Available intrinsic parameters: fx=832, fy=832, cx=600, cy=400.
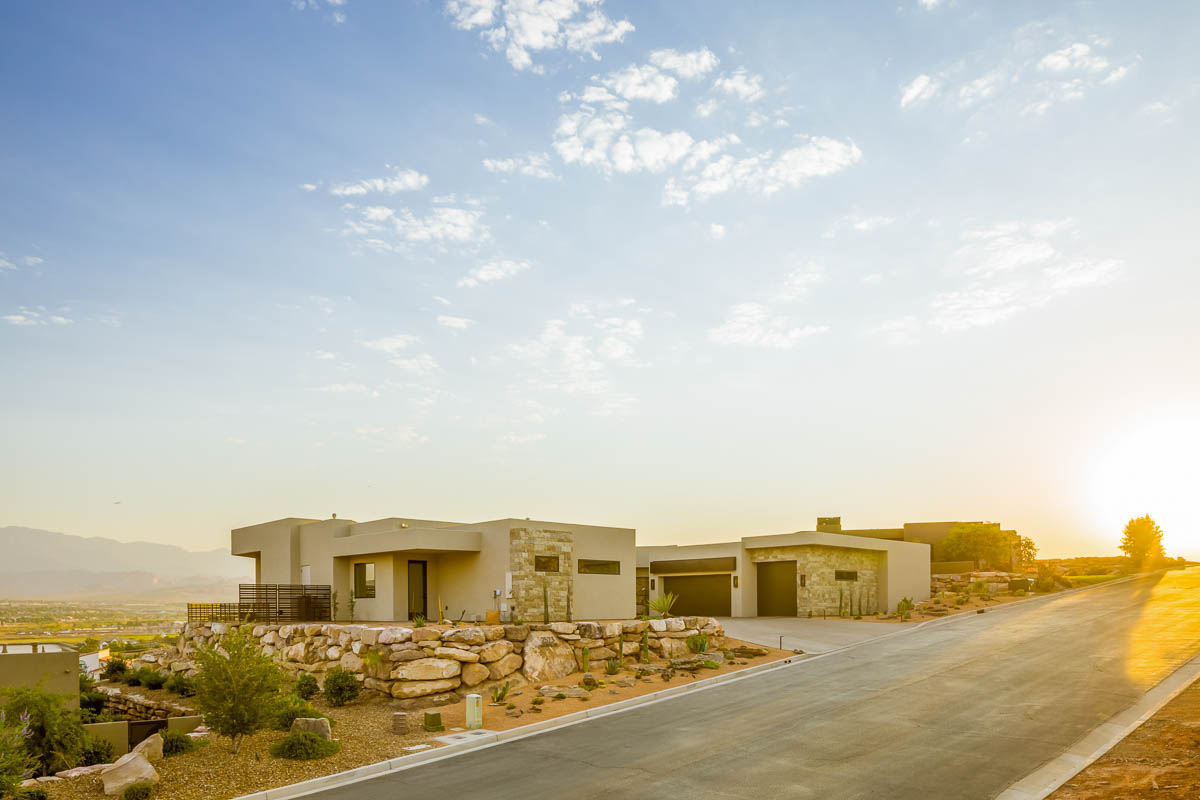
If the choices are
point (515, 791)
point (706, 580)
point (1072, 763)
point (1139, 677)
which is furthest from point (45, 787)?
point (706, 580)

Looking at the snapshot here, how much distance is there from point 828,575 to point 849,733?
85.0ft

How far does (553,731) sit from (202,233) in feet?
64.0

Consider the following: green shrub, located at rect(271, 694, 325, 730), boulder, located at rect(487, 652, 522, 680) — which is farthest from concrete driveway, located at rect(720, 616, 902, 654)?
green shrub, located at rect(271, 694, 325, 730)

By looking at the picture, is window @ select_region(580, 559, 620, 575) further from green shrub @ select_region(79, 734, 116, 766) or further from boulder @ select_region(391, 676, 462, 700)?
green shrub @ select_region(79, 734, 116, 766)

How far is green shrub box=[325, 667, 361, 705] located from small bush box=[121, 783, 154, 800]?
29.0 feet

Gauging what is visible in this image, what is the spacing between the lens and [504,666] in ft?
81.2

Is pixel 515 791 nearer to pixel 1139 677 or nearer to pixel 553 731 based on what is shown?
pixel 553 731

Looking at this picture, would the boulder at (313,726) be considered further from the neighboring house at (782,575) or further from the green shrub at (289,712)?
the neighboring house at (782,575)

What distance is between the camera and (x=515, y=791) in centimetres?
1420

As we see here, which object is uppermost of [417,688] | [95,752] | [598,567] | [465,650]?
[598,567]

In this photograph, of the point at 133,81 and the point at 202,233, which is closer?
the point at 133,81

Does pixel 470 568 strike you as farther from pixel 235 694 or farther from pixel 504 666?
pixel 235 694

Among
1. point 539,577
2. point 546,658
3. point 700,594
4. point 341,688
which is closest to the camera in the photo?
point 341,688

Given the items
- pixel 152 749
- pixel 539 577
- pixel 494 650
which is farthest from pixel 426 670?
pixel 539 577
